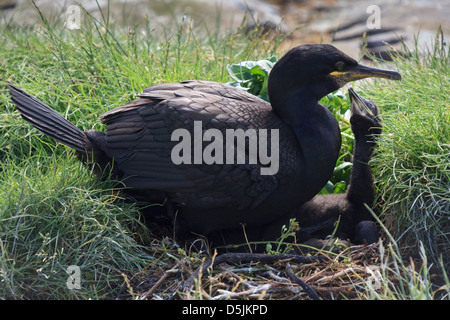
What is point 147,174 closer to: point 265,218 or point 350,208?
point 265,218

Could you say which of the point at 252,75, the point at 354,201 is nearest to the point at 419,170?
the point at 354,201

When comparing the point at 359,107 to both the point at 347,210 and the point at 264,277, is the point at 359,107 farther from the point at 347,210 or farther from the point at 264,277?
the point at 264,277

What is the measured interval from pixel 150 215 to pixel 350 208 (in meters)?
1.20

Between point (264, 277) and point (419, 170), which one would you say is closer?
point (264, 277)

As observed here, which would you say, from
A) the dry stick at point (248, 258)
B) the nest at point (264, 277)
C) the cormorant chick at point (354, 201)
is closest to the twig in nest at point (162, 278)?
the nest at point (264, 277)

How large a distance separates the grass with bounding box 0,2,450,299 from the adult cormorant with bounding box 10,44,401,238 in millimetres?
181

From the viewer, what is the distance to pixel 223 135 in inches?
133

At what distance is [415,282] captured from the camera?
277 cm

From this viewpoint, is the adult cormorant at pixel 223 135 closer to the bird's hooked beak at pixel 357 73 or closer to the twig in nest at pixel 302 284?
the bird's hooked beak at pixel 357 73

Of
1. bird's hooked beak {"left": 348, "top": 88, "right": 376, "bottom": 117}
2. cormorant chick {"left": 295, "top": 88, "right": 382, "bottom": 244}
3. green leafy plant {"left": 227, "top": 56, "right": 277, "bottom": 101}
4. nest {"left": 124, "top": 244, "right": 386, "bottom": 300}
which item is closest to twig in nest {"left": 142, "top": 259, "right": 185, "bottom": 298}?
nest {"left": 124, "top": 244, "right": 386, "bottom": 300}

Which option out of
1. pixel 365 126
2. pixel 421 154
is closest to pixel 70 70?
pixel 365 126

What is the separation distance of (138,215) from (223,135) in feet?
2.33

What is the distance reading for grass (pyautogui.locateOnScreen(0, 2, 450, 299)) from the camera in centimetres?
303

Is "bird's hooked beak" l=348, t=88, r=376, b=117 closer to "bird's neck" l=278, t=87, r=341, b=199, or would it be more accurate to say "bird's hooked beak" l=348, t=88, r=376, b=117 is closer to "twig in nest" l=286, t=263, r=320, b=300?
"bird's neck" l=278, t=87, r=341, b=199
